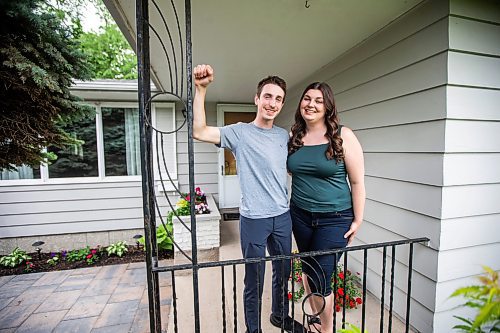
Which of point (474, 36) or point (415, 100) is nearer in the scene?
point (474, 36)

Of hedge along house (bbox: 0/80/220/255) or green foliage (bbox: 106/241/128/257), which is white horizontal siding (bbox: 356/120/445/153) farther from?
green foliage (bbox: 106/241/128/257)

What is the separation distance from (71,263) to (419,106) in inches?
189

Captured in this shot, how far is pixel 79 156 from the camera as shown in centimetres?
430

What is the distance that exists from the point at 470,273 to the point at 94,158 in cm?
496

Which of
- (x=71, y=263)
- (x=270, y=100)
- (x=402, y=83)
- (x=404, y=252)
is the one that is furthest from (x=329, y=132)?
(x=71, y=263)

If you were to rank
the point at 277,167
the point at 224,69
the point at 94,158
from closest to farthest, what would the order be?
the point at 277,167 < the point at 224,69 < the point at 94,158

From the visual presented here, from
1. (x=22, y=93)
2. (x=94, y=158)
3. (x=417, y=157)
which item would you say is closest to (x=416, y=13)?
(x=417, y=157)

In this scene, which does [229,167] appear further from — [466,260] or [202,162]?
[466,260]

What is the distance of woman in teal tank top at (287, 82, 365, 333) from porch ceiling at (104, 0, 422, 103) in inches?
24.2

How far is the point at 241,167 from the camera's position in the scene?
1.33m

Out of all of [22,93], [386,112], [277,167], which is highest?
[22,93]

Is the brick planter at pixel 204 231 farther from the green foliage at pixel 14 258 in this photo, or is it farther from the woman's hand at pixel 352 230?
the green foliage at pixel 14 258

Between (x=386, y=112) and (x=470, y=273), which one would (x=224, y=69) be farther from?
(x=470, y=273)

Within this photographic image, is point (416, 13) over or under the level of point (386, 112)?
over
